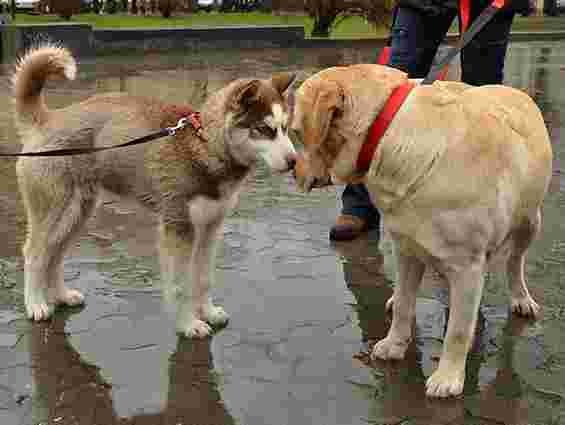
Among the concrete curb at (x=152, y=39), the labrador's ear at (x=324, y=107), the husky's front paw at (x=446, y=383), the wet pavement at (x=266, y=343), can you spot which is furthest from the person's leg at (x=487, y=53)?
the concrete curb at (x=152, y=39)

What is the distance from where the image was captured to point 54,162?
379cm

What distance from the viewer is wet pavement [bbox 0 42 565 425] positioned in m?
3.22

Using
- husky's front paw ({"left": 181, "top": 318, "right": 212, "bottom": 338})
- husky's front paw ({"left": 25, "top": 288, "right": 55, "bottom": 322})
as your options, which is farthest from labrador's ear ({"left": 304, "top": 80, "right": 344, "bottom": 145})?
husky's front paw ({"left": 25, "top": 288, "right": 55, "bottom": 322})

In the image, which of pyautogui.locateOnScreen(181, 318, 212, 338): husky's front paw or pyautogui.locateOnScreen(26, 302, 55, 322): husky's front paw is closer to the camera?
pyautogui.locateOnScreen(181, 318, 212, 338): husky's front paw

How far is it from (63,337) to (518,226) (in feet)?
7.72

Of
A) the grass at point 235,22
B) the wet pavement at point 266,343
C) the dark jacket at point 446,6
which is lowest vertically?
the wet pavement at point 266,343

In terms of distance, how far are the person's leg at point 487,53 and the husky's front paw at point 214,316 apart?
2.23m

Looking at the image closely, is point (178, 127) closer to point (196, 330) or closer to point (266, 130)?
point (266, 130)

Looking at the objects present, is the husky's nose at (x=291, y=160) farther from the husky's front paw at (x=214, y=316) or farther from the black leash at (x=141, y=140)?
the husky's front paw at (x=214, y=316)

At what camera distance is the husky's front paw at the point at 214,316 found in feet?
13.2

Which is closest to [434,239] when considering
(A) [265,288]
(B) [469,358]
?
(B) [469,358]

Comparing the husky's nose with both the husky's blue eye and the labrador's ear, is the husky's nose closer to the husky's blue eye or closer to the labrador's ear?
the husky's blue eye

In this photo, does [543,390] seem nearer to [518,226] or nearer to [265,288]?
[518,226]

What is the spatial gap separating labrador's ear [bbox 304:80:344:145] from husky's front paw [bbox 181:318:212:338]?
1400 millimetres
